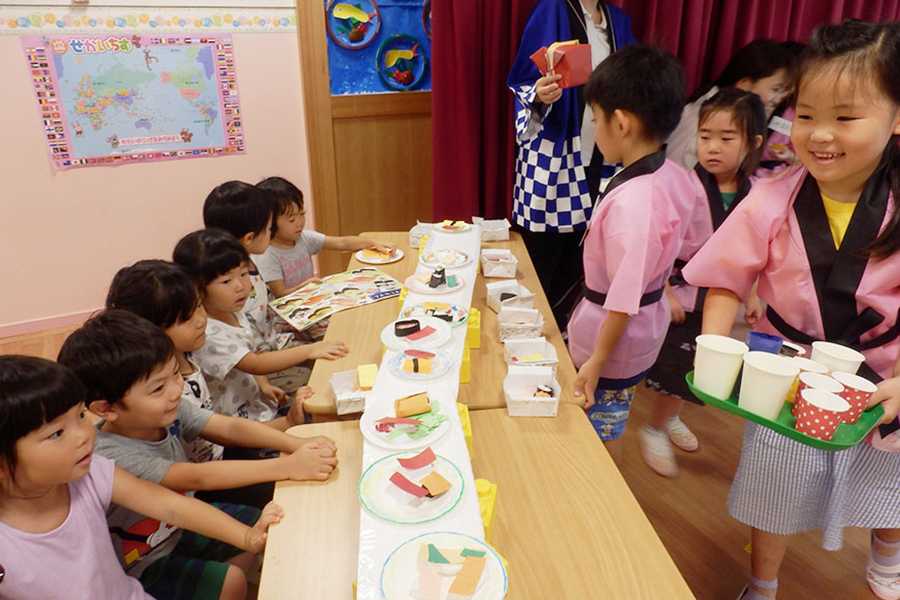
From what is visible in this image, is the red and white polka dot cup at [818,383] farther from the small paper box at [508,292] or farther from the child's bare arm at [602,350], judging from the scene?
the small paper box at [508,292]

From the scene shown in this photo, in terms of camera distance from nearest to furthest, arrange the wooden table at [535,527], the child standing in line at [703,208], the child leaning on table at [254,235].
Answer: the wooden table at [535,527] → the child leaning on table at [254,235] → the child standing in line at [703,208]

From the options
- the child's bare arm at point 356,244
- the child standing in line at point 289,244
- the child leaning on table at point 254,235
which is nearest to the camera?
the child leaning on table at point 254,235

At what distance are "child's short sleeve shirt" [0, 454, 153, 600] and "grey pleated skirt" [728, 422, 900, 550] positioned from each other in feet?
4.55

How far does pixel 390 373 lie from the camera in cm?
130

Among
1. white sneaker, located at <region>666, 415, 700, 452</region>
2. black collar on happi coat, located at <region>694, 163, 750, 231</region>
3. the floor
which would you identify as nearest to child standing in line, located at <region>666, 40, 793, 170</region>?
black collar on happi coat, located at <region>694, 163, 750, 231</region>

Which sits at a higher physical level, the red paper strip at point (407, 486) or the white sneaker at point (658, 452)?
the red paper strip at point (407, 486)

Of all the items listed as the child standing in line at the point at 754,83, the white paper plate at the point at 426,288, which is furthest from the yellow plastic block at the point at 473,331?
the child standing in line at the point at 754,83

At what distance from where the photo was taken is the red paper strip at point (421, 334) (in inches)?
56.6

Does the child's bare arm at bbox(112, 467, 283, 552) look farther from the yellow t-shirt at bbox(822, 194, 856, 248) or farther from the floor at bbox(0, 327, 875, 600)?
the floor at bbox(0, 327, 875, 600)

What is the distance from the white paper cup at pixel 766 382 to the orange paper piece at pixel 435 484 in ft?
1.85

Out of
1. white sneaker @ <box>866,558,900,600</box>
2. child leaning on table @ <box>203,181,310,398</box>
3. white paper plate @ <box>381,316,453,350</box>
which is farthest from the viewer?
child leaning on table @ <box>203,181,310,398</box>

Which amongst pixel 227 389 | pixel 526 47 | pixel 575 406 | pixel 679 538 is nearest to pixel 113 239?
pixel 227 389

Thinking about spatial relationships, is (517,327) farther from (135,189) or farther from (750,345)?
(135,189)

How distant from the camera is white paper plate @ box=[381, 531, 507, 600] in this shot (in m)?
0.81
